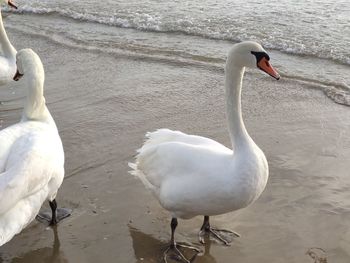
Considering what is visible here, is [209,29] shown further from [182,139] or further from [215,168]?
[215,168]

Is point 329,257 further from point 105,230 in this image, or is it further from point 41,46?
point 41,46

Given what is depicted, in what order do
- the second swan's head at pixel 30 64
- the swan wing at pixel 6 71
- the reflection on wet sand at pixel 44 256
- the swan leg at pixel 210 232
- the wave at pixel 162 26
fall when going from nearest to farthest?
the reflection on wet sand at pixel 44 256, the swan leg at pixel 210 232, the second swan's head at pixel 30 64, the swan wing at pixel 6 71, the wave at pixel 162 26

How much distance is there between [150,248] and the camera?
186 inches

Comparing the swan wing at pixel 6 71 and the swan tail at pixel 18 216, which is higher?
the swan tail at pixel 18 216

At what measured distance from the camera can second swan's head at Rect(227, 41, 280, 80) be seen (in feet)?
14.4

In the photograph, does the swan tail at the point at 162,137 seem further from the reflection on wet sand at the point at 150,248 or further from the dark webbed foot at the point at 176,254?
the dark webbed foot at the point at 176,254

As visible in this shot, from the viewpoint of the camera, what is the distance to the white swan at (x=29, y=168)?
4.04 m

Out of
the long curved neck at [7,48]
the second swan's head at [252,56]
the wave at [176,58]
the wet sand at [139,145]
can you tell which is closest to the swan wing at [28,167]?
the wet sand at [139,145]

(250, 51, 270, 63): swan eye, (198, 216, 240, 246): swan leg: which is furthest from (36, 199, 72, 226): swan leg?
(250, 51, 270, 63): swan eye

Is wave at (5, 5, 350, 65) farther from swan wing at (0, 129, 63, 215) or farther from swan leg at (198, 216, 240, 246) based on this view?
swan wing at (0, 129, 63, 215)

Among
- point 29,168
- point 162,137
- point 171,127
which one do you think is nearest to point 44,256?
point 29,168

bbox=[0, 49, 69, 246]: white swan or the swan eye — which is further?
the swan eye

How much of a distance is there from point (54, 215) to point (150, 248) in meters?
0.97

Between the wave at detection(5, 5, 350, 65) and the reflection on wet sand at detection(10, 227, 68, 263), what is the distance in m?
6.93
